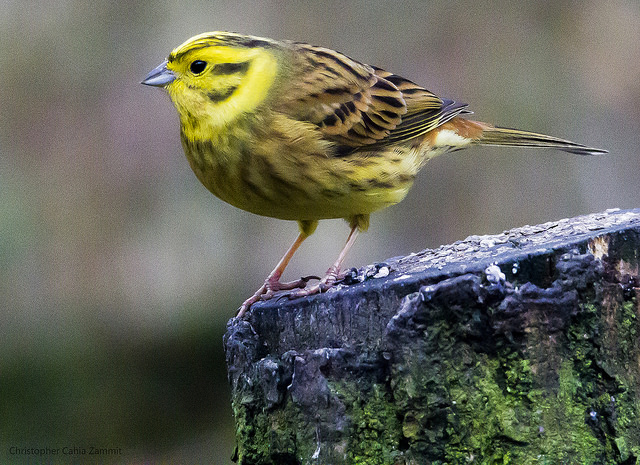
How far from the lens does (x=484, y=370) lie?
2469 mm

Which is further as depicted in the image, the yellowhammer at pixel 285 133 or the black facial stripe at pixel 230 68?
the black facial stripe at pixel 230 68

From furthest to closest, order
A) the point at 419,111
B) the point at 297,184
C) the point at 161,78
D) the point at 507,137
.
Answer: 1. the point at 507,137
2. the point at 419,111
3. the point at 161,78
4. the point at 297,184

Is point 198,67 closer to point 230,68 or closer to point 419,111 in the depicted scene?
point 230,68

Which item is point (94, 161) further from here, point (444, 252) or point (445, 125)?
point (444, 252)

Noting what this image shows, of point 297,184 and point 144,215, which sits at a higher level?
point 297,184

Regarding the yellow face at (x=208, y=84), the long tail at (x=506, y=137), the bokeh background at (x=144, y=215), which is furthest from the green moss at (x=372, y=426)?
the bokeh background at (x=144, y=215)

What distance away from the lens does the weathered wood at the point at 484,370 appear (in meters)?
2.46

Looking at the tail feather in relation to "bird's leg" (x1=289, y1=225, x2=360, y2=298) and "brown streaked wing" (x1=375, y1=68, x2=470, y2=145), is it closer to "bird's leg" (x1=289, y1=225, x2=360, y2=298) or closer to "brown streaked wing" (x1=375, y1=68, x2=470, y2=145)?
"brown streaked wing" (x1=375, y1=68, x2=470, y2=145)

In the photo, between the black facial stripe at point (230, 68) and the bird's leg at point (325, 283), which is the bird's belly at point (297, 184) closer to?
the bird's leg at point (325, 283)

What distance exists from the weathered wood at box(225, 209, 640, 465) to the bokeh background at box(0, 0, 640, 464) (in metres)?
3.34

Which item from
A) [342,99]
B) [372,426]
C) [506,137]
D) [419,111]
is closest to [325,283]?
[372,426]

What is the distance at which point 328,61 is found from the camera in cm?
436

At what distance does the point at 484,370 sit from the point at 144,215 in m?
3.84

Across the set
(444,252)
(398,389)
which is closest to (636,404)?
(398,389)
